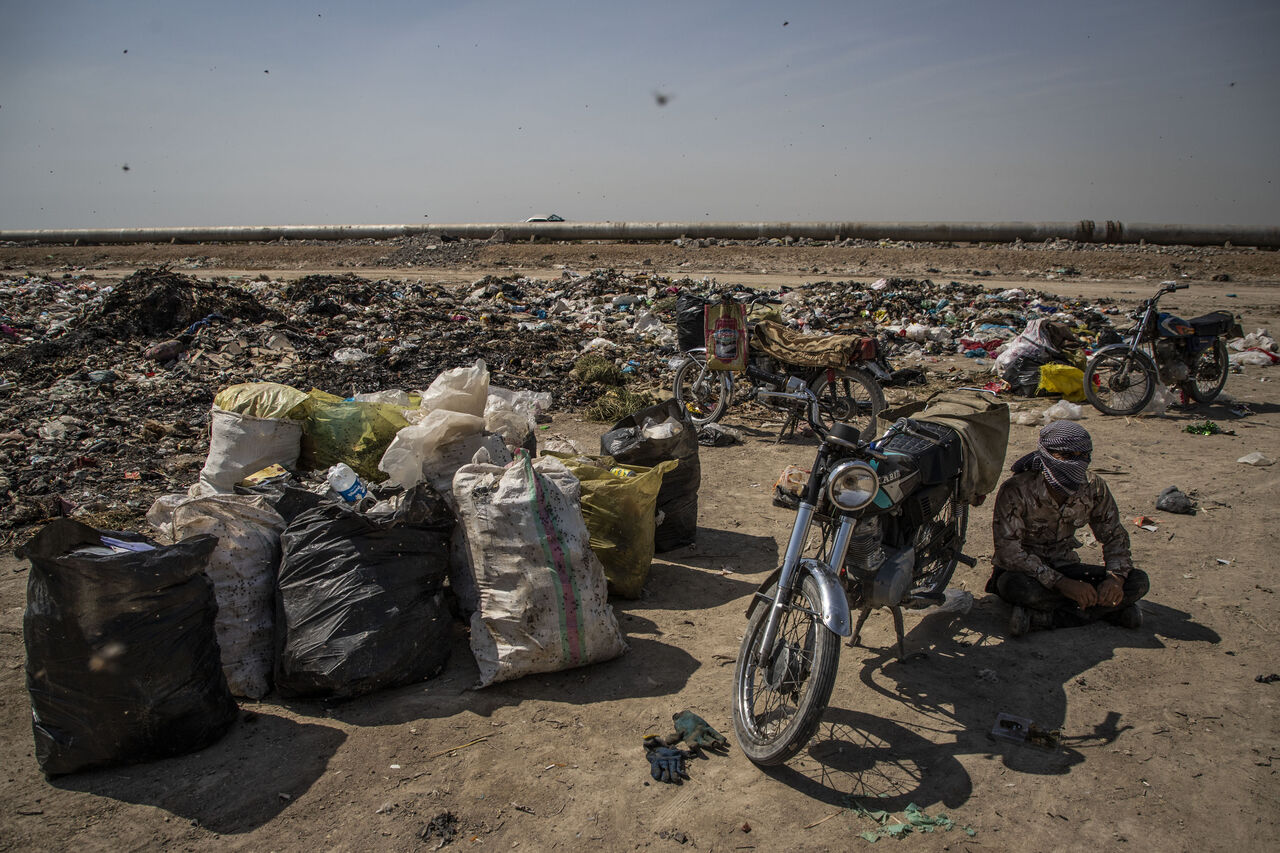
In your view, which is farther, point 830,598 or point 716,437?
point 716,437

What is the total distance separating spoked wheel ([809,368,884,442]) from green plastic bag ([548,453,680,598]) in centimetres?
305

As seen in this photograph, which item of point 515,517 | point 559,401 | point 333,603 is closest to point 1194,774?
point 515,517

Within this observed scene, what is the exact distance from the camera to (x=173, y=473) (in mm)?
5652

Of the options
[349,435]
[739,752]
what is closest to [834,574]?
[739,752]

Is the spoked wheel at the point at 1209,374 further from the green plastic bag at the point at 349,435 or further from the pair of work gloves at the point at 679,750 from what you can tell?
the green plastic bag at the point at 349,435

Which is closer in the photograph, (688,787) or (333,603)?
(688,787)

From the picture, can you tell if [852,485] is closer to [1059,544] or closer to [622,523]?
[622,523]

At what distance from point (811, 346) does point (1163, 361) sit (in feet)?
10.7

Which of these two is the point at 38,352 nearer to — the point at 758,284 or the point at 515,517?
the point at 515,517

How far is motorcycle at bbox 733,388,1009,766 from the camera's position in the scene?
95.7 inches

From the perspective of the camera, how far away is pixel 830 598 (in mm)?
2445

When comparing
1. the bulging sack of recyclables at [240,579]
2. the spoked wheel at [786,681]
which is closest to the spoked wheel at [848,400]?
the spoked wheel at [786,681]

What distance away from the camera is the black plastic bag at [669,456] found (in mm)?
4285

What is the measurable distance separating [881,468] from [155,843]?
2.66 metres
